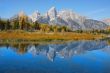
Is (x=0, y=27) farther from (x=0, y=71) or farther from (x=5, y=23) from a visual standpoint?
(x=0, y=71)

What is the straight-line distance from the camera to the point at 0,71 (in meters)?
27.9

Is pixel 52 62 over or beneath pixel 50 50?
over

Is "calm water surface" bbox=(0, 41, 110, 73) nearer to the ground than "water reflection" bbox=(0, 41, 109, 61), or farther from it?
farther from it

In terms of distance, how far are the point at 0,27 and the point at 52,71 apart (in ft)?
412

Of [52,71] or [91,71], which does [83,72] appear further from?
[52,71]

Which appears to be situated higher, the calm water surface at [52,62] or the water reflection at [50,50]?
the calm water surface at [52,62]

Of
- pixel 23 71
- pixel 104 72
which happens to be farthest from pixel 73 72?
pixel 23 71

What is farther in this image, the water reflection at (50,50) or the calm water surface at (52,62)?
the water reflection at (50,50)

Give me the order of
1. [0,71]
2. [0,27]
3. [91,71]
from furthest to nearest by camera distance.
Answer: [0,27] → [91,71] → [0,71]

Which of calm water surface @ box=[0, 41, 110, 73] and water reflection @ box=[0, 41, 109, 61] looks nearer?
calm water surface @ box=[0, 41, 110, 73]

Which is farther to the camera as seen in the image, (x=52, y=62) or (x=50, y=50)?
(x=50, y=50)

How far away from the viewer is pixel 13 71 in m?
28.2

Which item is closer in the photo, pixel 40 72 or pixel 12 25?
pixel 40 72

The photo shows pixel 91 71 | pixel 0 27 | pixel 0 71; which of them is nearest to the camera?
pixel 0 71
